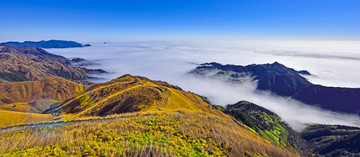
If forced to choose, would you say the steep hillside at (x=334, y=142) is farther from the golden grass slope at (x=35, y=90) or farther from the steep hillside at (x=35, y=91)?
the golden grass slope at (x=35, y=90)

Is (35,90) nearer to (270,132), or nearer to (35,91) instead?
(35,91)

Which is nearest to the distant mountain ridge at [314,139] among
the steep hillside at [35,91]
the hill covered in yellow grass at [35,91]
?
the hill covered in yellow grass at [35,91]

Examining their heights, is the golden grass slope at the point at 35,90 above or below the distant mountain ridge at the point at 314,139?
above

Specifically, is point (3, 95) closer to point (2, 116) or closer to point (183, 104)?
point (2, 116)

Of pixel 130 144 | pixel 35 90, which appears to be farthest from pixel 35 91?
pixel 130 144

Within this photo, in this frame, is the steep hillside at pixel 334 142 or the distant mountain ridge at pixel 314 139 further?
the steep hillside at pixel 334 142

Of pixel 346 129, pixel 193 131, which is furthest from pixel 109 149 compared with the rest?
pixel 346 129

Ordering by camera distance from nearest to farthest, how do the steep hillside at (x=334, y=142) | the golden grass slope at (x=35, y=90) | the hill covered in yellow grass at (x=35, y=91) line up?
the steep hillside at (x=334, y=142)
the hill covered in yellow grass at (x=35, y=91)
the golden grass slope at (x=35, y=90)

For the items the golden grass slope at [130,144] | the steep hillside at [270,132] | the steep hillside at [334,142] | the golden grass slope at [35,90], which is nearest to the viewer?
the golden grass slope at [130,144]
